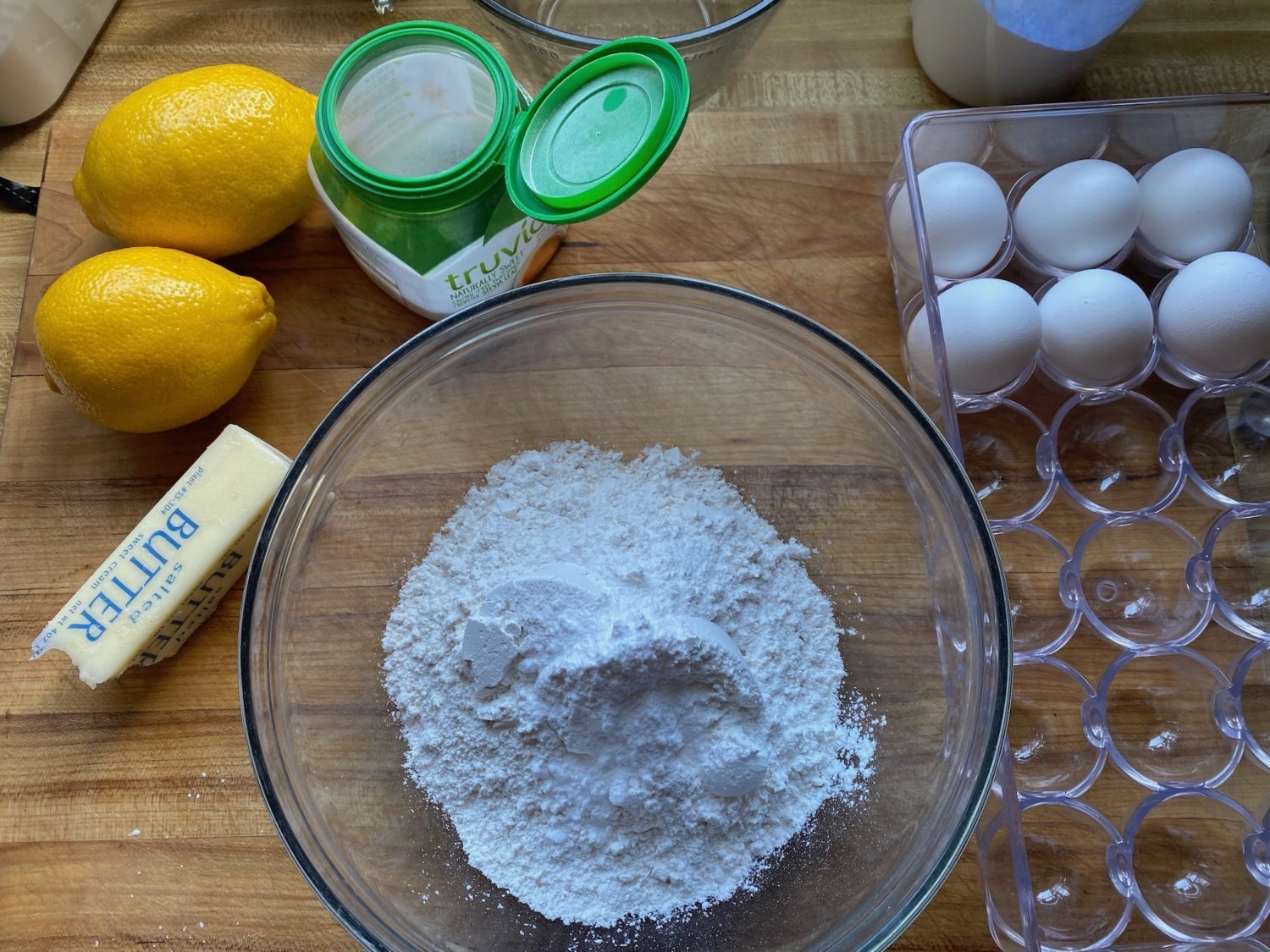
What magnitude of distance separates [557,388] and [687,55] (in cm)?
39

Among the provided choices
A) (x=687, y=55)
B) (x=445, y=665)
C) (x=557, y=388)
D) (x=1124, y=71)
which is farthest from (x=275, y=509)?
(x=1124, y=71)

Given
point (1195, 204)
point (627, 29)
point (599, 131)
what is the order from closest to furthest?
point (599, 131)
point (1195, 204)
point (627, 29)

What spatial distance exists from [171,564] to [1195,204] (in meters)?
1.20

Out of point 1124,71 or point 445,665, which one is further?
point 1124,71

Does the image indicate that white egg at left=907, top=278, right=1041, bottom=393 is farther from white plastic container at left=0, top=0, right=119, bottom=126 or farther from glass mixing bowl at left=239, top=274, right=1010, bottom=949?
white plastic container at left=0, top=0, right=119, bottom=126

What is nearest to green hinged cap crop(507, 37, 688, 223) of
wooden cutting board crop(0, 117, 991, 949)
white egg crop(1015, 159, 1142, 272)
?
wooden cutting board crop(0, 117, 991, 949)

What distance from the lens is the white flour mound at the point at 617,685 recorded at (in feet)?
3.01

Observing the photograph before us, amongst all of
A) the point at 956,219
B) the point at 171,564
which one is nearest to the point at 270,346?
the point at 171,564

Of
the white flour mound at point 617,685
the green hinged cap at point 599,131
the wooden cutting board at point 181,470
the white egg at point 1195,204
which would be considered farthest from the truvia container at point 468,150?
the white egg at point 1195,204

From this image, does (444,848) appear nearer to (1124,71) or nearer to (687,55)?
(687,55)

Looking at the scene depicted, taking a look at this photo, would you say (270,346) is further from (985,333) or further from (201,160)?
(985,333)

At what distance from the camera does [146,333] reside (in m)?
0.96

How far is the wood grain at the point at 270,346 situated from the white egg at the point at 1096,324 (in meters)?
0.18

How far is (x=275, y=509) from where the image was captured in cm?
98
